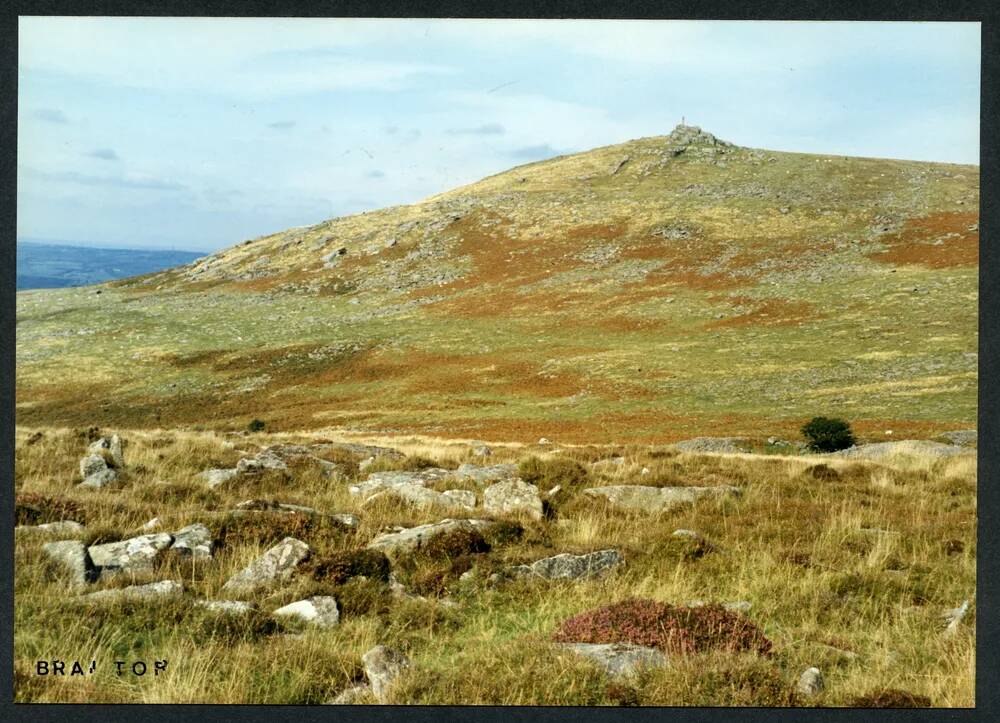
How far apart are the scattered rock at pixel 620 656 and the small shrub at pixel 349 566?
2415 mm

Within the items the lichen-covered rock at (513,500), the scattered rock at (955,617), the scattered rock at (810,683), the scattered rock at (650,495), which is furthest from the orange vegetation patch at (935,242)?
the scattered rock at (810,683)

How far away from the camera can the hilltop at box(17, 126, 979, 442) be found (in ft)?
156

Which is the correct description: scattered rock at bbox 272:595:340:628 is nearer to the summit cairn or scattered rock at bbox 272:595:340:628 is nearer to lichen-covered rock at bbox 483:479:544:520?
lichen-covered rock at bbox 483:479:544:520

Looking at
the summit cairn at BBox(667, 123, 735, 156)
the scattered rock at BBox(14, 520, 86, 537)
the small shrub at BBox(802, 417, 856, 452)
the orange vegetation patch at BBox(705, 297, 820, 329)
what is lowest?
the small shrub at BBox(802, 417, 856, 452)

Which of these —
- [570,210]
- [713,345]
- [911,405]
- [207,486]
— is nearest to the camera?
[207,486]

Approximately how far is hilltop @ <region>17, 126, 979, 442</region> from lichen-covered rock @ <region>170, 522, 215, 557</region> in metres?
28.4

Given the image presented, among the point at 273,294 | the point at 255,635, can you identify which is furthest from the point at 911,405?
the point at 273,294

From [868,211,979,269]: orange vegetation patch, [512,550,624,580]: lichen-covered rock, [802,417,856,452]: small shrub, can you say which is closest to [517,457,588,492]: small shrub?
[512,550,624,580]: lichen-covered rock

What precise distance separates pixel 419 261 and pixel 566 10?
3826 inches

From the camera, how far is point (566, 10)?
679 centimetres

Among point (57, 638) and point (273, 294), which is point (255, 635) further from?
point (273, 294)

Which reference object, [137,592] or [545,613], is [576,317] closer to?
[545,613]

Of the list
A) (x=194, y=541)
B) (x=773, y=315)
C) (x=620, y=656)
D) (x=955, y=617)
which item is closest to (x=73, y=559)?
(x=194, y=541)

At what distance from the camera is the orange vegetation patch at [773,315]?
6391 cm
